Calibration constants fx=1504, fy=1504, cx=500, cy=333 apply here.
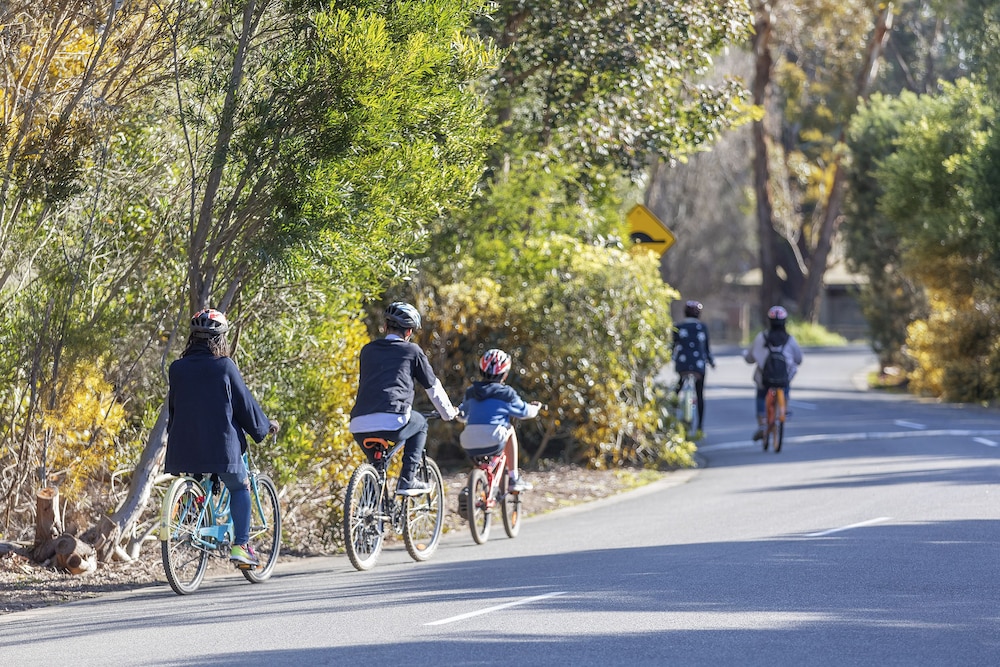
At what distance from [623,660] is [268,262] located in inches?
186

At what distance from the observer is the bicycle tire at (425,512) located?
1138 centimetres

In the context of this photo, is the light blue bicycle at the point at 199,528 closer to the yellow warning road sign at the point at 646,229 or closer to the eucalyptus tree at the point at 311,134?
the eucalyptus tree at the point at 311,134

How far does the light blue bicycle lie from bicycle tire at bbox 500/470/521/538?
2.41 m

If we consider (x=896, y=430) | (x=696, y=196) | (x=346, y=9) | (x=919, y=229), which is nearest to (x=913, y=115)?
(x=919, y=229)

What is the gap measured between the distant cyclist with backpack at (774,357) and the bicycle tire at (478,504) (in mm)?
8558

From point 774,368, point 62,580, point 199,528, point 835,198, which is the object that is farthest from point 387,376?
point 835,198

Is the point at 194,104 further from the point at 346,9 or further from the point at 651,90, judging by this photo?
the point at 651,90

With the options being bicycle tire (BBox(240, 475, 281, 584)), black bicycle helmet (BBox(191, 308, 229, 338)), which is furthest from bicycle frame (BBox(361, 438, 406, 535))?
black bicycle helmet (BBox(191, 308, 229, 338))

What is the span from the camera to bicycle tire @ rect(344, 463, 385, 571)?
1066 centimetres

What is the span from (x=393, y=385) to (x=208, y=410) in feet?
5.59

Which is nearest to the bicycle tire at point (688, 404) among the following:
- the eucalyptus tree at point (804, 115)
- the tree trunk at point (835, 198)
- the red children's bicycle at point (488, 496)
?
the red children's bicycle at point (488, 496)

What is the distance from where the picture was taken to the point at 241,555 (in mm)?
9945

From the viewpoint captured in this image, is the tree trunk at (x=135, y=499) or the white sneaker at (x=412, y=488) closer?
the tree trunk at (x=135, y=499)

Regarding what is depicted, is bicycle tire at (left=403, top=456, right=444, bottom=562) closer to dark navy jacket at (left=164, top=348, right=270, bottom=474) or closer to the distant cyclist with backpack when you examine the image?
dark navy jacket at (left=164, top=348, right=270, bottom=474)
